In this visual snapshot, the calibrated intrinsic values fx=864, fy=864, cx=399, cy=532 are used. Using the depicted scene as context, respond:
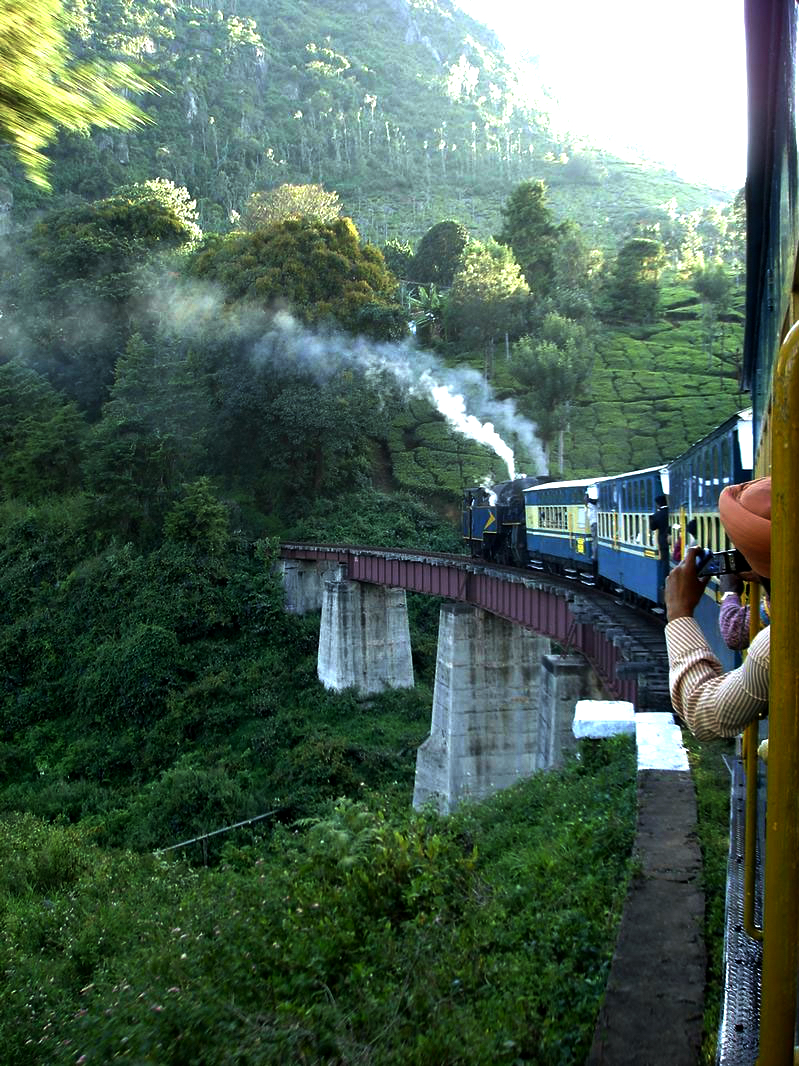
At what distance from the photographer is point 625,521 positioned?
1547 centimetres

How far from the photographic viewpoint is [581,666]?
15.4 meters

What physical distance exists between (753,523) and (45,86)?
409 centimetres

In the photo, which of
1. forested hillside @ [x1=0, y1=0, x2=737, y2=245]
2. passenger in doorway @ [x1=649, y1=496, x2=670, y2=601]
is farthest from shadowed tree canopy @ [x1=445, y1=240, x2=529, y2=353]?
passenger in doorway @ [x1=649, y1=496, x2=670, y2=601]

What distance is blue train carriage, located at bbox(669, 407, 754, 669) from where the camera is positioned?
27.9 ft

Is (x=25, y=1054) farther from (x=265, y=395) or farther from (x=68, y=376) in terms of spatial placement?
(x=68, y=376)

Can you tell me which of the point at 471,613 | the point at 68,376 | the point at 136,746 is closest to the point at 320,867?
the point at 471,613

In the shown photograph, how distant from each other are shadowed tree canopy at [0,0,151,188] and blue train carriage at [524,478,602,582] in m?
14.9

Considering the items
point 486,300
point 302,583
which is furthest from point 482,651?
point 486,300

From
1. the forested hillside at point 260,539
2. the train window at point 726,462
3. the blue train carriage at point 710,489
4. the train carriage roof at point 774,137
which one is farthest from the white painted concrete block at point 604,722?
the train carriage roof at point 774,137

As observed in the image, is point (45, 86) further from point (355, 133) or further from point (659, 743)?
point (355, 133)

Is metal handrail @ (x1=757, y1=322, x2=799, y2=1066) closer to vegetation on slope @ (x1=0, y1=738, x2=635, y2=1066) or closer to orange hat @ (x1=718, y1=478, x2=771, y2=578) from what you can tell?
orange hat @ (x1=718, y1=478, x2=771, y2=578)

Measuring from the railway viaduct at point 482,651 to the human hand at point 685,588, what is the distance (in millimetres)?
8024

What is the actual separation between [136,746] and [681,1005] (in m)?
26.5

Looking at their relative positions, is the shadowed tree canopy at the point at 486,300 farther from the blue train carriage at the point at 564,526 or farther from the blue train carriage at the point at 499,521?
the blue train carriage at the point at 564,526
